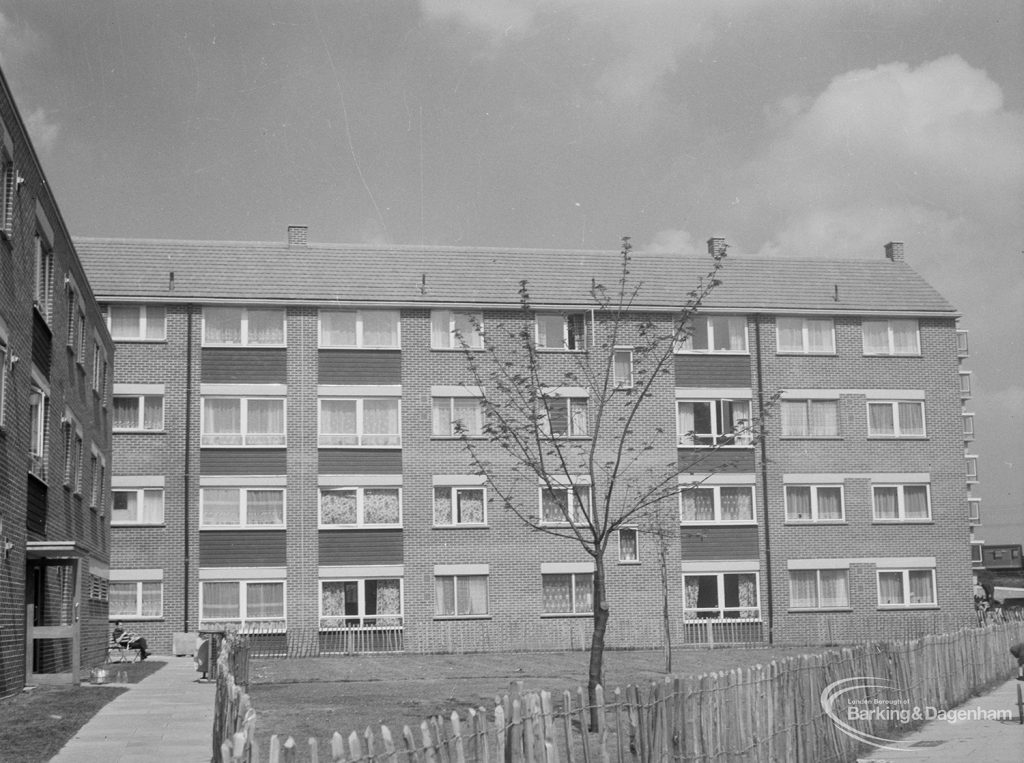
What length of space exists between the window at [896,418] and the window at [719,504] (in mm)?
5061

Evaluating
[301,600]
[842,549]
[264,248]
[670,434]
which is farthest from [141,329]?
[842,549]

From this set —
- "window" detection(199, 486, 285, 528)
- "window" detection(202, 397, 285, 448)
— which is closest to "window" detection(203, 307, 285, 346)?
"window" detection(202, 397, 285, 448)

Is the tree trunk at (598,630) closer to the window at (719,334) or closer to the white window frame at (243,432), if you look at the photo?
the white window frame at (243,432)

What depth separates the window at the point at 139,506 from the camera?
4266 centimetres

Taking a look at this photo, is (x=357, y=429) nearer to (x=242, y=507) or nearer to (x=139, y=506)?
(x=242, y=507)

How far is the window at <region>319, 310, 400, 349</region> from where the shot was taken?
44.4 meters

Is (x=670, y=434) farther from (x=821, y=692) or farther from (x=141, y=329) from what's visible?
(x=821, y=692)

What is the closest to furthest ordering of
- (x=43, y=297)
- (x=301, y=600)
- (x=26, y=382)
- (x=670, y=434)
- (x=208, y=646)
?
(x=26, y=382)
(x=43, y=297)
(x=208, y=646)
(x=301, y=600)
(x=670, y=434)

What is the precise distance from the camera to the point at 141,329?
1714 inches

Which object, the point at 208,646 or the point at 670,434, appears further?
the point at 670,434

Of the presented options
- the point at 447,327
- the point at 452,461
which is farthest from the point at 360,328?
the point at 452,461

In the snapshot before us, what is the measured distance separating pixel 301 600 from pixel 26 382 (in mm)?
20416

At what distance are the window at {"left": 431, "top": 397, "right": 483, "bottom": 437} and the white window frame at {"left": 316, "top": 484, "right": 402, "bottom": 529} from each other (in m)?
2.38

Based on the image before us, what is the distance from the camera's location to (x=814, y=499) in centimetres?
4644
